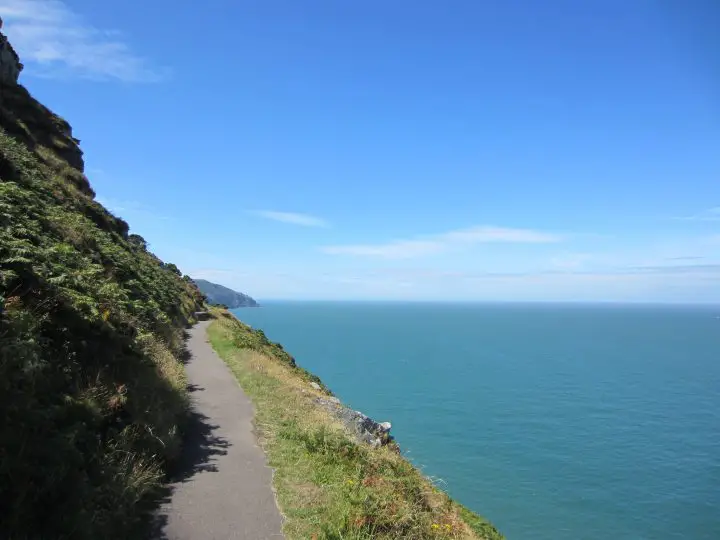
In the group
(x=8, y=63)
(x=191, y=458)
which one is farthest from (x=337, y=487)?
(x=8, y=63)

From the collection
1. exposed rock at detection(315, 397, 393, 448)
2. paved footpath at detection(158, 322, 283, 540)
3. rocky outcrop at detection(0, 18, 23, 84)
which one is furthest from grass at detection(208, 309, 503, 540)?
rocky outcrop at detection(0, 18, 23, 84)

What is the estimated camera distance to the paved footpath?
7473 millimetres

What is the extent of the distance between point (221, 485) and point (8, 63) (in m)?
37.2

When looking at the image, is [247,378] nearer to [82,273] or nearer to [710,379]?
[82,273]

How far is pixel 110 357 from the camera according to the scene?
9961mm

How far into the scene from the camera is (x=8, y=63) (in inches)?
1213

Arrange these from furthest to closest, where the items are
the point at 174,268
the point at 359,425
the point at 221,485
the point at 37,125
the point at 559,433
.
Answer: the point at 174,268 < the point at 559,433 < the point at 37,125 < the point at 359,425 < the point at 221,485

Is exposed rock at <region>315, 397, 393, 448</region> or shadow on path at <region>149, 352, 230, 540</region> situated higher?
shadow on path at <region>149, 352, 230, 540</region>

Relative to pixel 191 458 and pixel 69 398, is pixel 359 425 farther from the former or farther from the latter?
pixel 69 398

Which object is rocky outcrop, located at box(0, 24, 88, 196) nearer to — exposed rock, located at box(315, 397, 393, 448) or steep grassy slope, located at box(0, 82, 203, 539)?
steep grassy slope, located at box(0, 82, 203, 539)

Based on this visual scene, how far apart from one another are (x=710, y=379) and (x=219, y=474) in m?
108

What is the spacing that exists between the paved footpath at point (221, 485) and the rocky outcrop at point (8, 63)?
30516 millimetres

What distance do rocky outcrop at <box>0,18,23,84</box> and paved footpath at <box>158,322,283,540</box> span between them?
30516 millimetres

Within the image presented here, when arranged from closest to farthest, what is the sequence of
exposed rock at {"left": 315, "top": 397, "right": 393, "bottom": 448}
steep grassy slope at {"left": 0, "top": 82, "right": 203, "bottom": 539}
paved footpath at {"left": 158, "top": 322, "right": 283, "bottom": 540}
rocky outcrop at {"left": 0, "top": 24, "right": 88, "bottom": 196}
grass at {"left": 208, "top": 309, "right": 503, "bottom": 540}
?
steep grassy slope at {"left": 0, "top": 82, "right": 203, "bottom": 539} < paved footpath at {"left": 158, "top": 322, "right": 283, "bottom": 540} < grass at {"left": 208, "top": 309, "right": 503, "bottom": 540} < exposed rock at {"left": 315, "top": 397, "right": 393, "bottom": 448} < rocky outcrop at {"left": 0, "top": 24, "right": 88, "bottom": 196}
